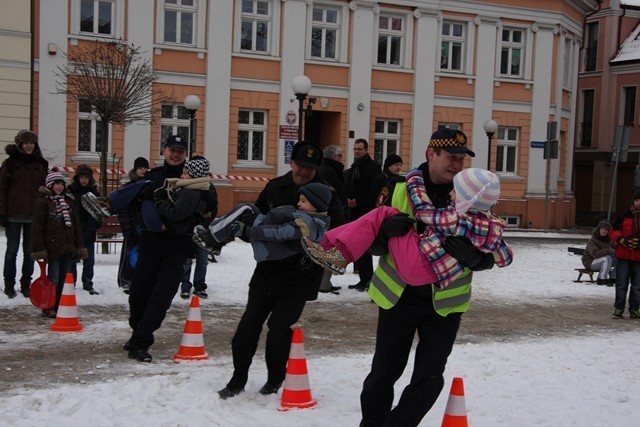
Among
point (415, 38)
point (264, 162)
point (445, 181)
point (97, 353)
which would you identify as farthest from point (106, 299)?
point (415, 38)

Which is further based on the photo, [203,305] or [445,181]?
[203,305]

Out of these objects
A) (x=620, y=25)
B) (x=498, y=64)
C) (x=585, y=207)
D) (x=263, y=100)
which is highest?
(x=620, y=25)

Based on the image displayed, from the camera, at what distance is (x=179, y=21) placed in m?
25.3

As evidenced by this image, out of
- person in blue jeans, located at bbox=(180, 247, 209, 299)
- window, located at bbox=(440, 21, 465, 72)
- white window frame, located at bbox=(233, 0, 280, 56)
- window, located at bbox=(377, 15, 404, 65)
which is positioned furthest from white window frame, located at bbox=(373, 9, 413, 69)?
person in blue jeans, located at bbox=(180, 247, 209, 299)

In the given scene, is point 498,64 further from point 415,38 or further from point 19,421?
point 19,421

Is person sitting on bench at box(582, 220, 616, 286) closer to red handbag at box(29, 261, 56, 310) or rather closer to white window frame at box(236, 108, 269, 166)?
red handbag at box(29, 261, 56, 310)

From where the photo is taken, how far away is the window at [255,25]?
85.5 feet

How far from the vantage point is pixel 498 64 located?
2991 centimetres

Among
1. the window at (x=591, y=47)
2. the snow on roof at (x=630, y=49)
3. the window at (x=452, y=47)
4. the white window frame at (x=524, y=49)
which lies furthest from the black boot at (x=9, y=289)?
the window at (x=591, y=47)

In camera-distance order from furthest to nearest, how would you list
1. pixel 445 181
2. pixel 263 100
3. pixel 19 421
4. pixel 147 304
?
pixel 263 100 < pixel 147 304 < pixel 19 421 < pixel 445 181

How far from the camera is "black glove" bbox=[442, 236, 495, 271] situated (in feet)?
14.2

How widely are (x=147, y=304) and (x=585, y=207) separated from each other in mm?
36852

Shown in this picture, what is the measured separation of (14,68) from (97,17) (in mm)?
3100

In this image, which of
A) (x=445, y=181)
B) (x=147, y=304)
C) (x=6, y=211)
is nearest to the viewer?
(x=445, y=181)
